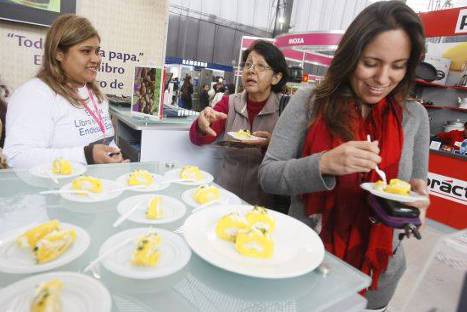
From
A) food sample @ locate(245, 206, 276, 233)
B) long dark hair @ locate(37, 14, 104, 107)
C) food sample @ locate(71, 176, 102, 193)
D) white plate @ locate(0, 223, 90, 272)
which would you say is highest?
long dark hair @ locate(37, 14, 104, 107)

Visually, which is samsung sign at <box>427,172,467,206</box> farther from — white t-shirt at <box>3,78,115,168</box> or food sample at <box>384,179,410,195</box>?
white t-shirt at <box>3,78,115,168</box>

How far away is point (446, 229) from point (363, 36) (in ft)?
13.5

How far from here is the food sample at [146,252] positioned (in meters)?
0.60

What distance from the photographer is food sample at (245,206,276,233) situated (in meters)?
0.75

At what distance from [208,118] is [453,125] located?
15.1 feet

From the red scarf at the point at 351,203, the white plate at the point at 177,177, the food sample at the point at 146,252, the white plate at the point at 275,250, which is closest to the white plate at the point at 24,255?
the food sample at the point at 146,252

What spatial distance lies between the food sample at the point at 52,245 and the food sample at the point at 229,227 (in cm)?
34

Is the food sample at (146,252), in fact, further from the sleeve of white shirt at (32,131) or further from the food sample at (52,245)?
the sleeve of white shirt at (32,131)

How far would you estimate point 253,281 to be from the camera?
642 millimetres

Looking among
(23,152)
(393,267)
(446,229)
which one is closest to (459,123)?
(446,229)

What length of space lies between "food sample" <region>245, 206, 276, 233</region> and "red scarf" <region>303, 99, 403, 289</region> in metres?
0.35

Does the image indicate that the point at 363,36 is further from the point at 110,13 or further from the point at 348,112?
the point at 110,13

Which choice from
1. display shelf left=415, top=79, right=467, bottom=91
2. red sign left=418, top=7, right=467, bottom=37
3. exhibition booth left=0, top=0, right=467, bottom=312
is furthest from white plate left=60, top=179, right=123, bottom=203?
display shelf left=415, top=79, right=467, bottom=91

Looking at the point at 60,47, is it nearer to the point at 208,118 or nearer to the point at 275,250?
the point at 208,118
